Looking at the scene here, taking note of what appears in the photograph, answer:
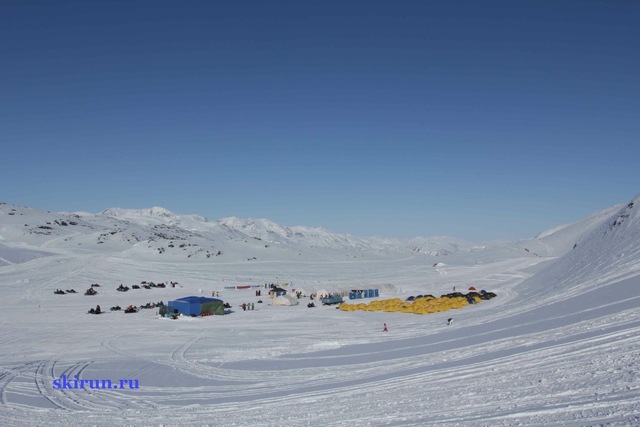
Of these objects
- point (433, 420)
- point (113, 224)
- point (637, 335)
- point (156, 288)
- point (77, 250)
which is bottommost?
point (433, 420)

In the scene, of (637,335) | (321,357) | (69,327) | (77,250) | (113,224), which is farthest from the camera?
(113,224)

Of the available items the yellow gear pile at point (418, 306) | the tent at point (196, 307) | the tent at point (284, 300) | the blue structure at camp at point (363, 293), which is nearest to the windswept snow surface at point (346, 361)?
the tent at point (284, 300)

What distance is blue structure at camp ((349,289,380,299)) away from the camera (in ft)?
153

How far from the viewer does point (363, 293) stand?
47.2 metres

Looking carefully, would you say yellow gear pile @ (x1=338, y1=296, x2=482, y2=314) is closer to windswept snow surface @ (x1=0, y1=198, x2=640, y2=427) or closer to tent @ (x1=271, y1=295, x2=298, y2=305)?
windswept snow surface @ (x1=0, y1=198, x2=640, y2=427)

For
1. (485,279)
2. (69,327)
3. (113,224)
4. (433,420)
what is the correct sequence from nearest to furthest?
(433,420)
(69,327)
(485,279)
(113,224)

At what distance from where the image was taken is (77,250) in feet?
261

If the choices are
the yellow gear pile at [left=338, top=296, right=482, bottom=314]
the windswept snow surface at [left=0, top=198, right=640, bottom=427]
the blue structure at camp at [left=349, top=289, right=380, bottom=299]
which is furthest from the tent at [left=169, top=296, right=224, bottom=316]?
the blue structure at camp at [left=349, top=289, right=380, bottom=299]

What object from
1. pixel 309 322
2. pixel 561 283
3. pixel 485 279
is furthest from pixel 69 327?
pixel 485 279

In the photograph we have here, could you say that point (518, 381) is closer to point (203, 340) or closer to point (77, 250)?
point (203, 340)

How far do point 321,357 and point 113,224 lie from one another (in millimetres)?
123133

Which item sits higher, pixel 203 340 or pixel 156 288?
pixel 156 288

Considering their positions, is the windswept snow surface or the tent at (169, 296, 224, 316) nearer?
the windswept snow surface

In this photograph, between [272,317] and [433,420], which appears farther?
[272,317]
